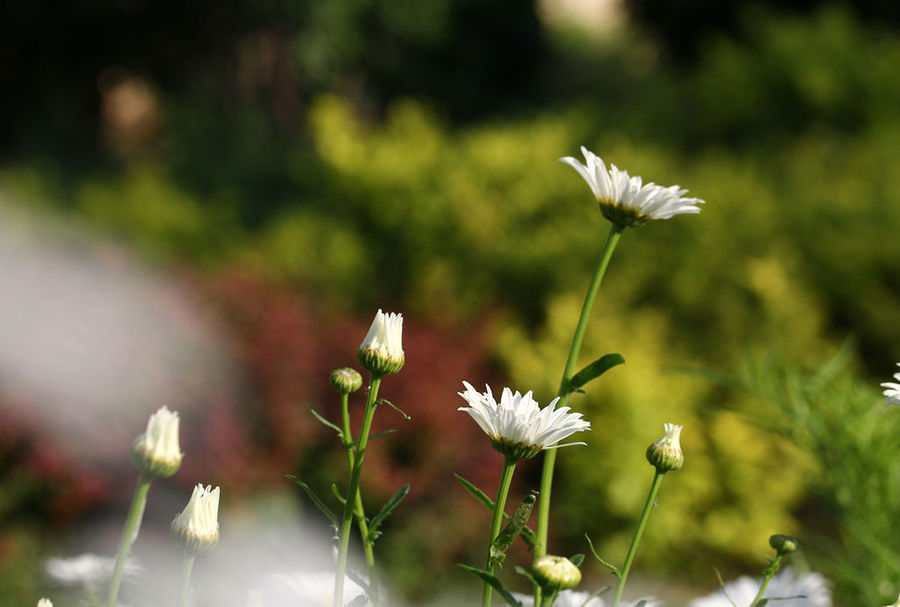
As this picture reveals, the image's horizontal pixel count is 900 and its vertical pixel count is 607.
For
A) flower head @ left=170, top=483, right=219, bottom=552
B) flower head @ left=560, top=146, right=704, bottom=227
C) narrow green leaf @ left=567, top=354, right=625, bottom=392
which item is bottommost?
flower head @ left=170, top=483, right=219, bottom=552

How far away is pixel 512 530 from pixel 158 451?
15 cm

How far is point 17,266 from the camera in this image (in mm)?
2943

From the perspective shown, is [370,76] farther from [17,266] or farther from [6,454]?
[6,454]

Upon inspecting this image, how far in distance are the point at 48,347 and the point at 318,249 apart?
142cm

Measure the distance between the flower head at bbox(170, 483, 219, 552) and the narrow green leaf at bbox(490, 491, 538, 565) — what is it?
119 mm

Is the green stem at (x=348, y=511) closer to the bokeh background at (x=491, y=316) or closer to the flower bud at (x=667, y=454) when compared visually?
the flower bud at (x=667, y=454)

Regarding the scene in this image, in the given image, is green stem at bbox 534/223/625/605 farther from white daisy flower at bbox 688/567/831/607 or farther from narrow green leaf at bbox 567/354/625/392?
white daisy flower at bbox 688/567/831/607

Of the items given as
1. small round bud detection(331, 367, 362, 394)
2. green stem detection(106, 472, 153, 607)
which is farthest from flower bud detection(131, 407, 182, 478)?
small round bud detection(331, 367, 362, 394)

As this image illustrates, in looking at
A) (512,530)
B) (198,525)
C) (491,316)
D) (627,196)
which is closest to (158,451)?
(198,525)

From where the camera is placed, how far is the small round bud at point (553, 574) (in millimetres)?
337

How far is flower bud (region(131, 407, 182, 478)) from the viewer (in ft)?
1.08

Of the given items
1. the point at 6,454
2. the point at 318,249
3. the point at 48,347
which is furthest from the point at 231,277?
the point at 318,249

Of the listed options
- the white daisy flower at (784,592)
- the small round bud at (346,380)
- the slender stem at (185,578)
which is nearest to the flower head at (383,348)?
the small round bud at (346,380)

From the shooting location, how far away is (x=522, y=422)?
39cm
